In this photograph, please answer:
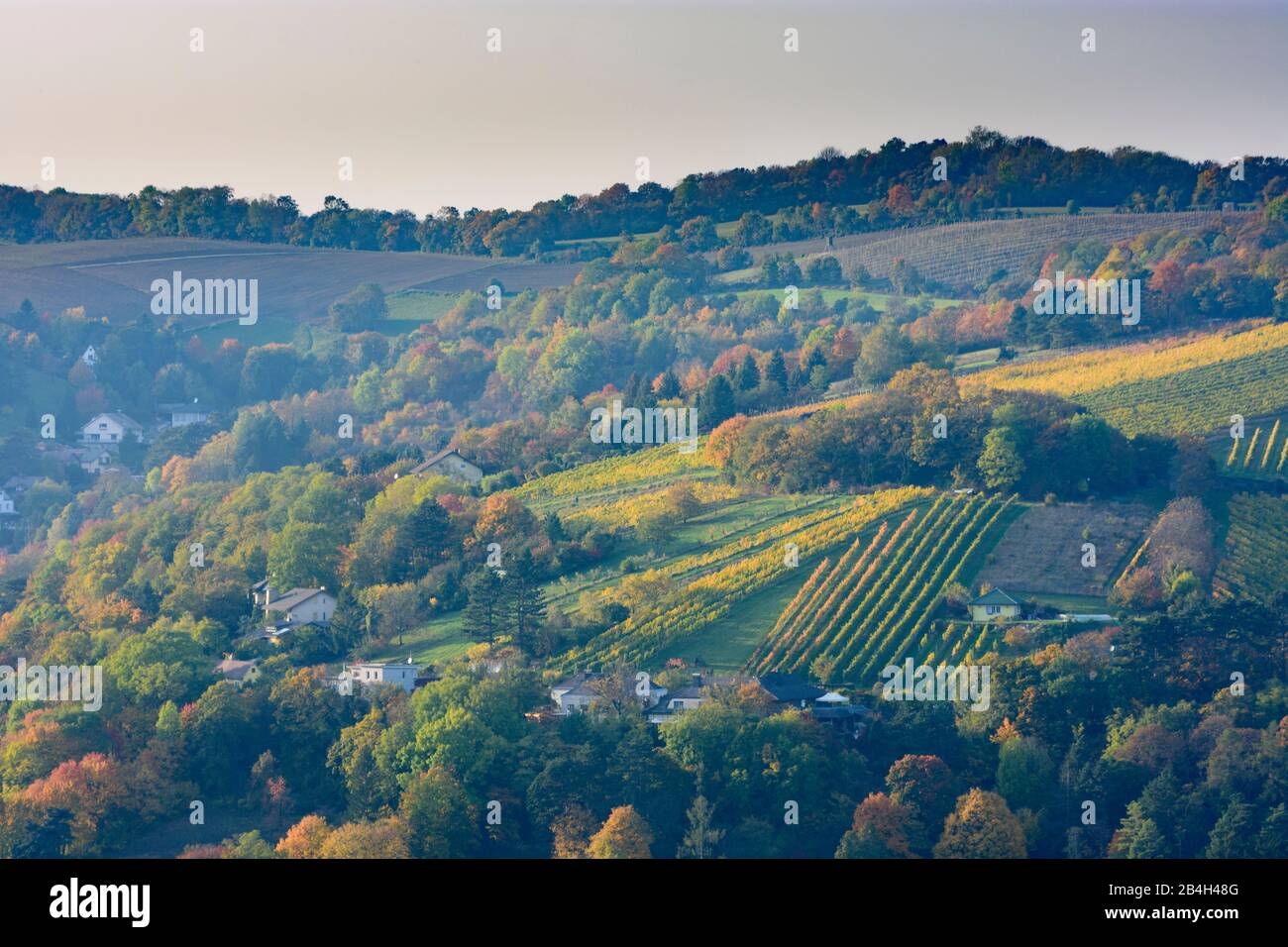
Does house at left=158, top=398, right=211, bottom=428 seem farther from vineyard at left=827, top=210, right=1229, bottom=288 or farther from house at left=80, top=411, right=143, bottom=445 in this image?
vineyard at left=827, top=210, right=1229, bottom=288

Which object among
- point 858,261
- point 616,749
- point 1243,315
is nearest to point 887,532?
point 616,749

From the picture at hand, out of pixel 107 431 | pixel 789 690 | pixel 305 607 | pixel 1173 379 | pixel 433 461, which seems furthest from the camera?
pixel 107 431

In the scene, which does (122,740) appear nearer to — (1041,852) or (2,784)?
(2,784)

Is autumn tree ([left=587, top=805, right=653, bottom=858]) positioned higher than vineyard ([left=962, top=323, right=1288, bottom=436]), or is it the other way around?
vineyard ([left=962, top=323, right=1288, bottom=436])

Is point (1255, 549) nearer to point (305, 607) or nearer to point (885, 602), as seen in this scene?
point (885, 602)

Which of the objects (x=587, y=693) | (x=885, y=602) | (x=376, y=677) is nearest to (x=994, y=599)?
(x=885, y=602)

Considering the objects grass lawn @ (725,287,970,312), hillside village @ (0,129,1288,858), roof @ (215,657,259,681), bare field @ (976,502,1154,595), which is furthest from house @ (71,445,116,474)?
bare field @ (976,502,1154,595)

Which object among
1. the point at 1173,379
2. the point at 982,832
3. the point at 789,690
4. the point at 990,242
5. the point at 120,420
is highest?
the point at 990,242
